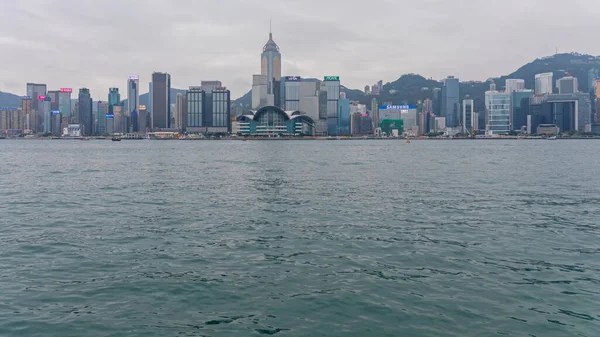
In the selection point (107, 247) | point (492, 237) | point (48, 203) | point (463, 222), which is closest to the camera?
point (107, 247)

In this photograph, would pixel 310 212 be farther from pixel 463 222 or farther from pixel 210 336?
pixel 210 336

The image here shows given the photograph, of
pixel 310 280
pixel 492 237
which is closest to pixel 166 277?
pixel 310 280

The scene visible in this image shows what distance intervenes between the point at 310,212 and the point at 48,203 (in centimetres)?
1792

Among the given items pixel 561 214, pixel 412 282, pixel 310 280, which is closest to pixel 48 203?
pixel 310 280

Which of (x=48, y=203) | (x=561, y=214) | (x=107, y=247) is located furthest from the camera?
(x=48, y=203)

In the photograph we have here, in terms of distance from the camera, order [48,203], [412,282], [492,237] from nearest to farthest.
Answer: [412,282] → [492,237] → [48,203]

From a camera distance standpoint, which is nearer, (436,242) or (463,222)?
(436,242)

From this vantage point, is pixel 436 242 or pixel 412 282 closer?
pixel 412 282

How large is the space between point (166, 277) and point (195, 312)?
3419 mm

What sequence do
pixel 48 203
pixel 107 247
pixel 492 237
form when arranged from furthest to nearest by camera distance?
pixel 48 203
pixel 492 237
pixel 107 247

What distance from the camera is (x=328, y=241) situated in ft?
72.7

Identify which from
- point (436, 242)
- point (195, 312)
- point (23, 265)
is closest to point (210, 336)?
point (195, 312)

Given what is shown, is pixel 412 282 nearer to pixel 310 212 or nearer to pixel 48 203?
pixel 310 212

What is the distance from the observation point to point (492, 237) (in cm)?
2280
